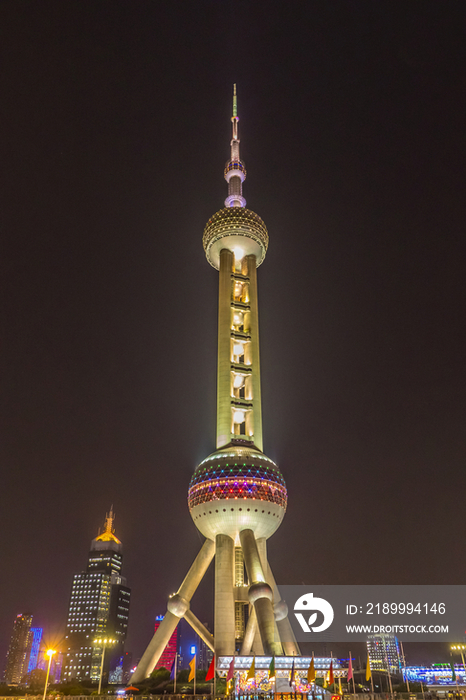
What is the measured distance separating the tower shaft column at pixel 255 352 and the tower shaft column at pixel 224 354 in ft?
10.7

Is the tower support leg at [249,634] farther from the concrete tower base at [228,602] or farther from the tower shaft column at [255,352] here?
the tower shaft column at [255,352]

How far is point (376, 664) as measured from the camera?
153750 mm

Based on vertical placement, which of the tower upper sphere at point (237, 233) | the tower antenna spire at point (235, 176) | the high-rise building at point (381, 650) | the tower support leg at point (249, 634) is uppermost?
the tower antenna spire at point (235, 176)

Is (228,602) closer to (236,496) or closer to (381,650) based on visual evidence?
(236,496)

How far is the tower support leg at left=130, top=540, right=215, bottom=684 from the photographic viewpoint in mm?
64125

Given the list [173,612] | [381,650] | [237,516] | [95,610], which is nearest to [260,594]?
[237,516]

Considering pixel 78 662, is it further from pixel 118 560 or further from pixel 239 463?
pixel 239 463

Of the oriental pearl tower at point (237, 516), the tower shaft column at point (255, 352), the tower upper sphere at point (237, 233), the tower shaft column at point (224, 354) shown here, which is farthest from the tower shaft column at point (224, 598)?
the tower upper sphere at point (237, 233)

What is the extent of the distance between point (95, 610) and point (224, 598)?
142 meters

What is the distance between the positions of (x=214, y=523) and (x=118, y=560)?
145 metres

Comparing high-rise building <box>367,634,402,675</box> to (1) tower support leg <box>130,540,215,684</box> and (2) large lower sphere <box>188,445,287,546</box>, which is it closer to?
(1) tower support leg <box>130,540,215,684</box>

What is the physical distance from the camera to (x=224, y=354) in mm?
77500

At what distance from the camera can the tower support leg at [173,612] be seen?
210 feet

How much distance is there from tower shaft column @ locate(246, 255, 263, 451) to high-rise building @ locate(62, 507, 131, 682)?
440ft
